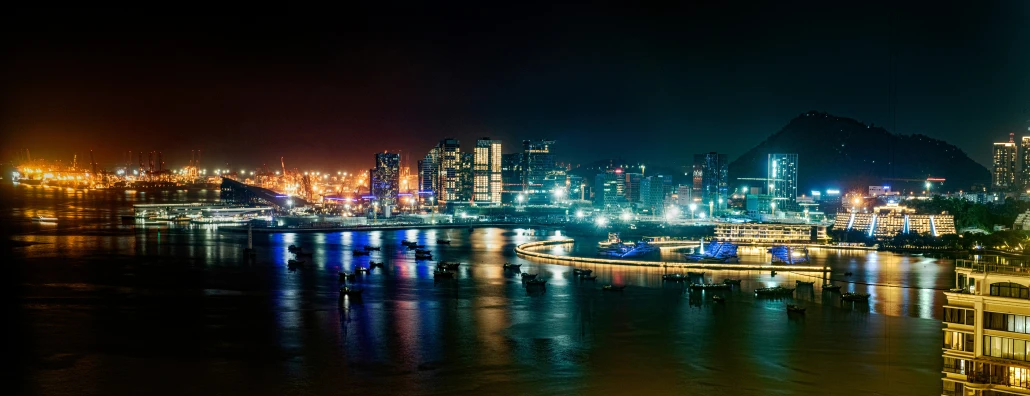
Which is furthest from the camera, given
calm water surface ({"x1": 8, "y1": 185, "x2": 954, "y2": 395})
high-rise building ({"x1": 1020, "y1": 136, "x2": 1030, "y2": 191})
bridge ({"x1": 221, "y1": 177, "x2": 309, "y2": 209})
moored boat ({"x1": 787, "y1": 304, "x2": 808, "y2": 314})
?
bridge ({"x1": 221, "y1": 177, "x2": 309, "y2": 209})

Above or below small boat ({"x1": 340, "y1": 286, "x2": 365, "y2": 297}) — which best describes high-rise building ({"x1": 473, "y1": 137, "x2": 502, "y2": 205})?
above

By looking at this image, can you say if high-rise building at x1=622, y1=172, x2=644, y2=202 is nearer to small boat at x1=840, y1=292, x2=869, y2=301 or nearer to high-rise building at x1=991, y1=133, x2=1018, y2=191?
high-rise building at x1=991, y1=133, x2=1018, y2=191

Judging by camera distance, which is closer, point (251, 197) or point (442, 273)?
point (442, 273)

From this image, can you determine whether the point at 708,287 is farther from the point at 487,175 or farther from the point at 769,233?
the point at 487,175

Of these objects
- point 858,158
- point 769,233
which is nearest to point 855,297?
point 769,233

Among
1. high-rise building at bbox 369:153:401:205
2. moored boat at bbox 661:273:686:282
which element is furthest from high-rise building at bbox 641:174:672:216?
moored boat at bbox 661:273:686:282

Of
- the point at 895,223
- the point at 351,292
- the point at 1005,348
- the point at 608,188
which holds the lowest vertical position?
the point at 351,292

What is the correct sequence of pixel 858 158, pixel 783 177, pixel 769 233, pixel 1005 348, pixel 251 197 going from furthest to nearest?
pixel 858 158 → pixel 783 177 → pixel 251 197 → pixel 769 233 → pixel 1005 348

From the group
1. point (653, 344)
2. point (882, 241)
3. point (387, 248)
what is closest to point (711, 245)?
point (882, 241)
